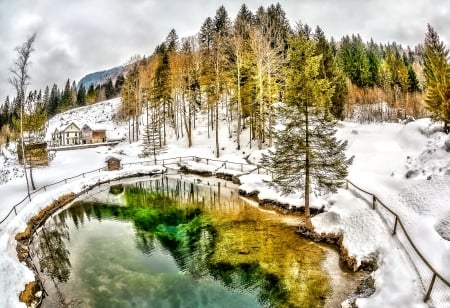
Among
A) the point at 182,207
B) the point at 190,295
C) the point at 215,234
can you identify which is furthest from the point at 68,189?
the point at 190,295

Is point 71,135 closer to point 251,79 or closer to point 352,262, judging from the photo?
point 251,79

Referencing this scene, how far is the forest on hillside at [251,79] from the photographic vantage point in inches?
1529

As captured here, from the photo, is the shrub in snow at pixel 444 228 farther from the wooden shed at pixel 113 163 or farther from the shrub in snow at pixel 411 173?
the wooden shed at pixel 113 163

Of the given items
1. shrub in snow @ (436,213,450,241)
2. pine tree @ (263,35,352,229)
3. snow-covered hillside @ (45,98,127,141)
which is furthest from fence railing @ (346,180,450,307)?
snow-covered hillside @ (45,98,127,141)

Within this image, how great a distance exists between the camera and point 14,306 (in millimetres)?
13297

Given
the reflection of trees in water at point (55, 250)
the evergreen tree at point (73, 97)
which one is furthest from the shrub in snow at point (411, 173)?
the evergreen tree at point (73, 97)

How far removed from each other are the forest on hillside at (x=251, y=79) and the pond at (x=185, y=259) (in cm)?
1258

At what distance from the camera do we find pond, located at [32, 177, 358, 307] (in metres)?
15.0

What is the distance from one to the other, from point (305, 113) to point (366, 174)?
30.6ft

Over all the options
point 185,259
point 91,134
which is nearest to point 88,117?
point 91,134

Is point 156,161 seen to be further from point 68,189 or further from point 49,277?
point 49,277

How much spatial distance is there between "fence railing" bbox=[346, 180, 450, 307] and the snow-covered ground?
8.5 inches

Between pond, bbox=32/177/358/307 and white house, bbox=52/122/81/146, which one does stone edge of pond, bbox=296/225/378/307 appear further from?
white house, bbox=52/122/81/146

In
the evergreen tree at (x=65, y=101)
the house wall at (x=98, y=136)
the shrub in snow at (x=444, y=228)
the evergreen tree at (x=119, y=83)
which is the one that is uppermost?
the evergreen tree at (x=119, y=83)
